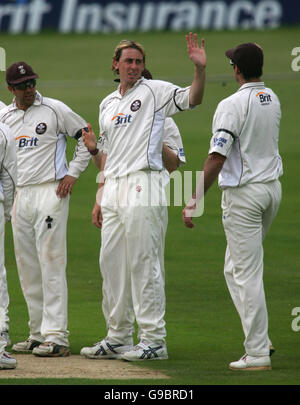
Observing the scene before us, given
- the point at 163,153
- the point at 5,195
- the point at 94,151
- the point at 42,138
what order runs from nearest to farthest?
1. the point at 5,195
2. the point at 94,151
3. the point at 163,153
4. the point at 42,138

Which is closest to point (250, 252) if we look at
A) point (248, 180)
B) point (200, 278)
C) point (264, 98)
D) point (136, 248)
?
point (248, 180)

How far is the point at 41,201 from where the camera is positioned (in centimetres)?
931

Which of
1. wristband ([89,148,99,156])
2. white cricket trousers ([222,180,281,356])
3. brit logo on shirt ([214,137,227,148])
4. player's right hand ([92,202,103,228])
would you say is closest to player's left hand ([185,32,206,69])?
brit logo on shirt ([214,137,227,148])

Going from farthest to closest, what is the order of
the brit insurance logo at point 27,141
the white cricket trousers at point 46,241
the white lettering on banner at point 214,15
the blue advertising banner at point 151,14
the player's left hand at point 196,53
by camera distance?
the white lettering on banner at point 214,15, the blue advertising banner at point 151,14, the brit insurance logo at point 27,141, the white cricket trousers at point 46,241, the player's left hand at point 196,53

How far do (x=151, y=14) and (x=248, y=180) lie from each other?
32788 mm

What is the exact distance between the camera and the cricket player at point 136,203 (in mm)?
8703

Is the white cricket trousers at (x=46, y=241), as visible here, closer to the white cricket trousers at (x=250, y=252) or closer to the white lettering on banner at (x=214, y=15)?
the white cricket trousers at (x=250, y=252)

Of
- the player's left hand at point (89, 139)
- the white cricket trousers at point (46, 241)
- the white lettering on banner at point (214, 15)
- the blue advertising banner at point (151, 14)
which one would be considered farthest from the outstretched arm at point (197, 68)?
the white lettering on banner at point (214, 15)

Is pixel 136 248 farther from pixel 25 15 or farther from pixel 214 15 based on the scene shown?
pixel 25 15

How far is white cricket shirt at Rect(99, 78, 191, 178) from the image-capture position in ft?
28.6

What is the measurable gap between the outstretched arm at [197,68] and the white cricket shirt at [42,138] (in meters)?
1.50

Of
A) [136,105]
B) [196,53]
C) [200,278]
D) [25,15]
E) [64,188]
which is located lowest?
[200,278]

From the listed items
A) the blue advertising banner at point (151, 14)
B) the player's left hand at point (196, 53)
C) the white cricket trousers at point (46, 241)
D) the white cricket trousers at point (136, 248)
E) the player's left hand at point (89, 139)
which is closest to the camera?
the player's left hand at point (196, 53)

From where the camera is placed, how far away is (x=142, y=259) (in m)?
8.74
